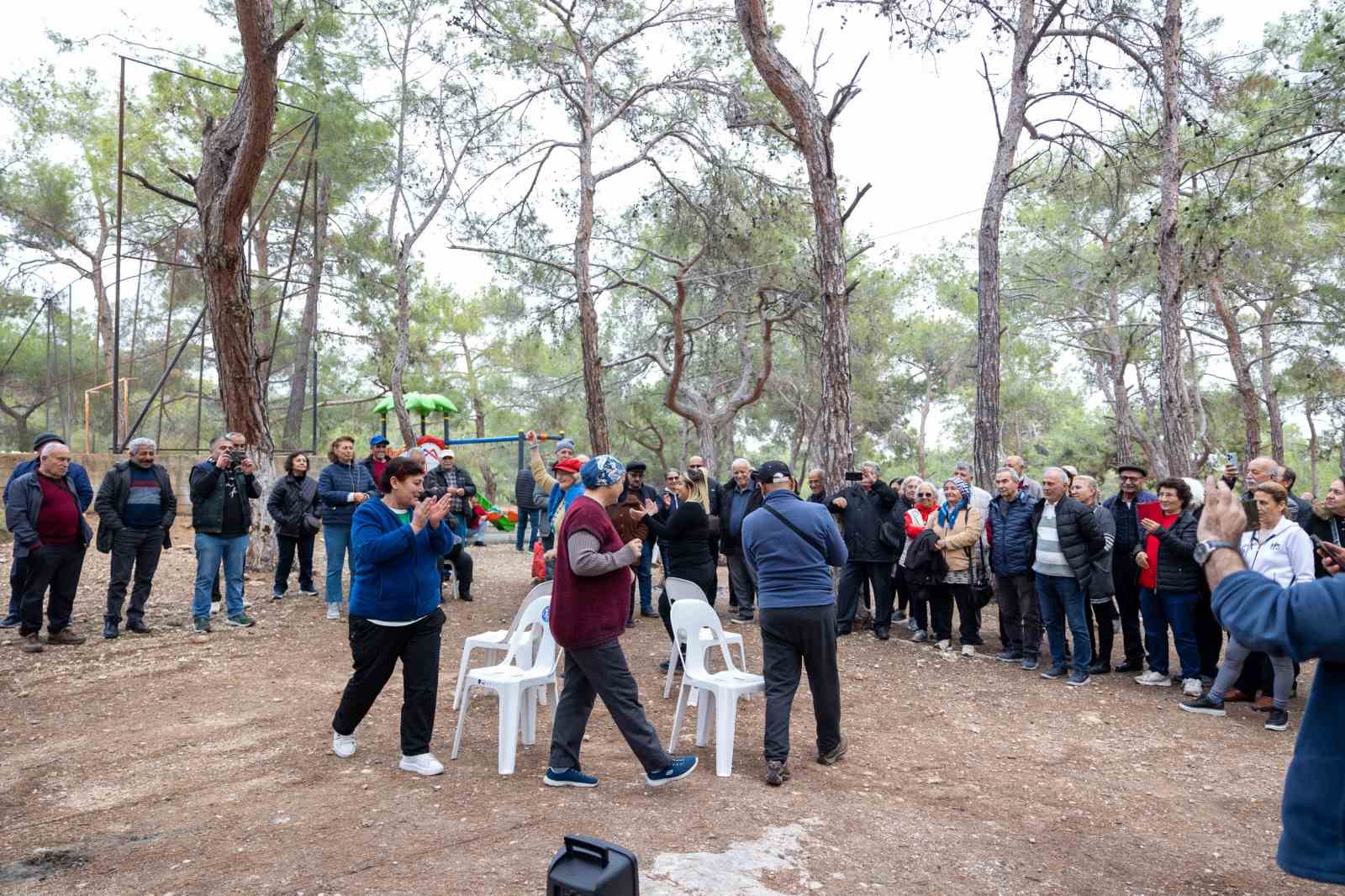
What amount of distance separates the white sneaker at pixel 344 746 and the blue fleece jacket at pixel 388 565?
863mm

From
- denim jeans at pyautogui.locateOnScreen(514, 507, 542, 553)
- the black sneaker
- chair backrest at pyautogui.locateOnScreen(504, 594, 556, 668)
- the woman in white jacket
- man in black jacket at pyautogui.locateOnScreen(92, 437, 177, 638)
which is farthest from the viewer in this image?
denim jeans at pyautogui.locateOnScreen(514, 507, 542, 553)

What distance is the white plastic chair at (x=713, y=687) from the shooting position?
463cm

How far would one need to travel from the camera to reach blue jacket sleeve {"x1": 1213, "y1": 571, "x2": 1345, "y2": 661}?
1997 millimetres

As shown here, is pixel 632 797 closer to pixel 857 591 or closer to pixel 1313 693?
pixel 1313 693

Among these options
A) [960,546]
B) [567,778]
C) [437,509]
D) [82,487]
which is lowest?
[567,778]

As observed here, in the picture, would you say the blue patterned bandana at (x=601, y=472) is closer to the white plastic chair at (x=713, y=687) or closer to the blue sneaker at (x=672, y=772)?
the white plastic chair at (x=713, y=687)

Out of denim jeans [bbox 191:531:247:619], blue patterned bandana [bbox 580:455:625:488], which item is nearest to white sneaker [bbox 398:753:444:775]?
blue patterned bandana [bbox 580:455:625:488]

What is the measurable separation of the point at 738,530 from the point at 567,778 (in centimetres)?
433

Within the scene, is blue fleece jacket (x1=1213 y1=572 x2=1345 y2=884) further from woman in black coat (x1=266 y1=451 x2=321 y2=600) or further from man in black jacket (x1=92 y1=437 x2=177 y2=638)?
woman in black coat (x1=266 y1=451 x2=321 y2=600)

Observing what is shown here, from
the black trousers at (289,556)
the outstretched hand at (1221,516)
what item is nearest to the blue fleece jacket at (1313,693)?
the outstretched hand at (1221,516)

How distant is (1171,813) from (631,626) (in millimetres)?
4945

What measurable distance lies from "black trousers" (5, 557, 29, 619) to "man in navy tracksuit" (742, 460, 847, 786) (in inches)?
236

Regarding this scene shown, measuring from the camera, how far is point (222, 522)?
772 cm

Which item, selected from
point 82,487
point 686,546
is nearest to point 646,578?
point 686,546
